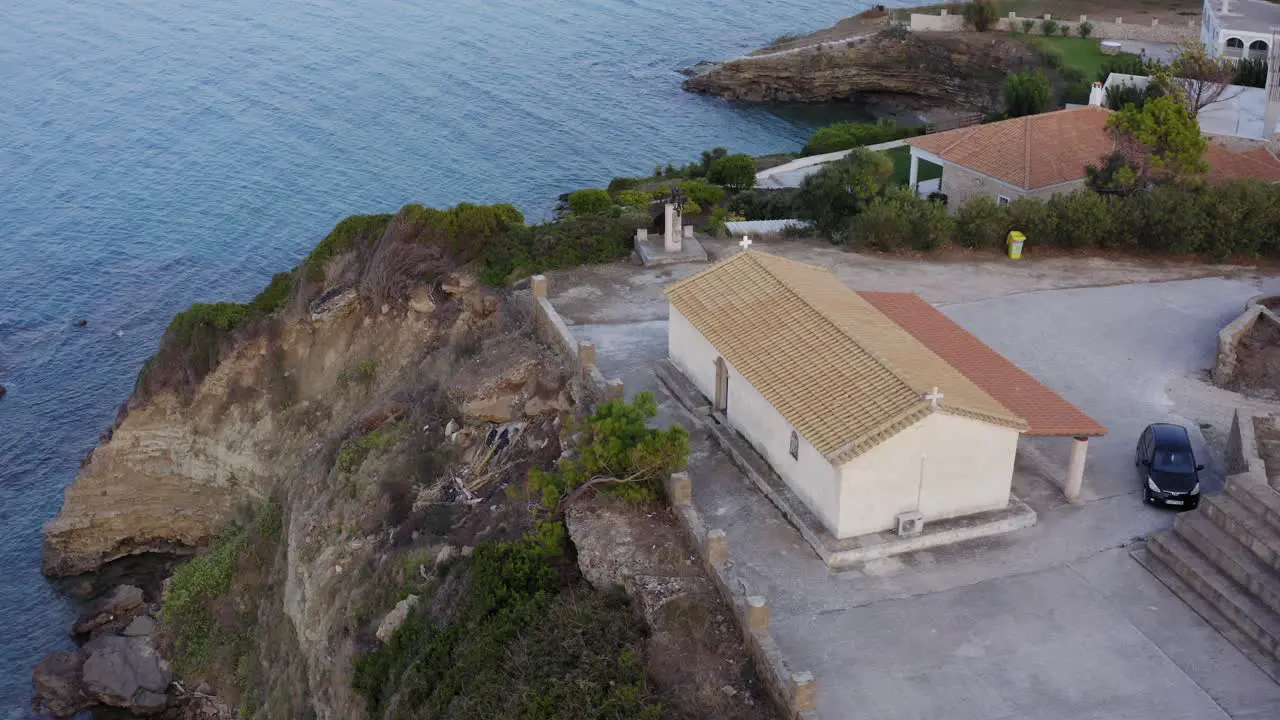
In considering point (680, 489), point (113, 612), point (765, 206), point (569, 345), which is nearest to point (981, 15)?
point (765, 206)

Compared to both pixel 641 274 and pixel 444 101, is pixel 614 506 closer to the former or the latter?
pixel 641 274

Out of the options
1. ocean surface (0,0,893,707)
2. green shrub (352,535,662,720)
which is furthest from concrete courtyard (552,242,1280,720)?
ocean surface (0,0,893,707)

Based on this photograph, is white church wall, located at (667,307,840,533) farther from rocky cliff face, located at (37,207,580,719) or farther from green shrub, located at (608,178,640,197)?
Answer: green shrub, located at (608,178,640,197)

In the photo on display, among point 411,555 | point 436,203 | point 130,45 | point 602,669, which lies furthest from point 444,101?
point 602,669

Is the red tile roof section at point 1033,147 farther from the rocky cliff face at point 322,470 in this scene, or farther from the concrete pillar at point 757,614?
the concrete pillar at point 757,614

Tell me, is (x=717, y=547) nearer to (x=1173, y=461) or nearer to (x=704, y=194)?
(x=1173, y=461)

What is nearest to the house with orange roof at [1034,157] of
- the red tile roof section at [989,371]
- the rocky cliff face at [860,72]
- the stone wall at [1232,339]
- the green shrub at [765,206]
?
the green shrub at [765,206]
